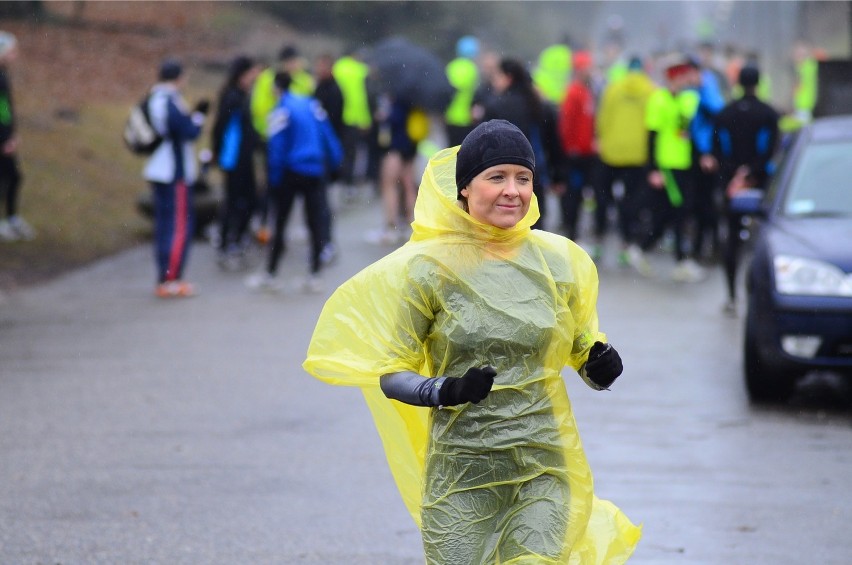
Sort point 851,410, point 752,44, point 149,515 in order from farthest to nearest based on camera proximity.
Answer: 1. point 752,44
2. point 851,410
3. point 149,515

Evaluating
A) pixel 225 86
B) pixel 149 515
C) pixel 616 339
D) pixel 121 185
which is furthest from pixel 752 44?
pixel 149 515

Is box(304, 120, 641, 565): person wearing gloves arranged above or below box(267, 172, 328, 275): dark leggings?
above

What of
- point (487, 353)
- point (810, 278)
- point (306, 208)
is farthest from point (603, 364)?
point (306, 208)

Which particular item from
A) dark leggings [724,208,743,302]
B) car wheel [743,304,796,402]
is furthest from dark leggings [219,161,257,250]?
car wheel [743,304,796,402]

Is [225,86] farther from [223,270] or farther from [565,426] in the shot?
[565,426]

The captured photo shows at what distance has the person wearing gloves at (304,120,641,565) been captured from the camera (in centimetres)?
402

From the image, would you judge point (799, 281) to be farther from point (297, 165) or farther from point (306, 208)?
point (306, 208)

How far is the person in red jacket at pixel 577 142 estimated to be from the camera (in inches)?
620

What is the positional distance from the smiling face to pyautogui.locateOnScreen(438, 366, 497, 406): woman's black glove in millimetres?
480

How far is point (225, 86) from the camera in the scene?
15.0m

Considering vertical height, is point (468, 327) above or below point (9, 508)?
above

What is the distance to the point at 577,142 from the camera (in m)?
15.9

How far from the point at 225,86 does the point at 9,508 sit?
886 cm

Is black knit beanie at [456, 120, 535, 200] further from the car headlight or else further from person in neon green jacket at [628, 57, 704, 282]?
person in neon green jacket at [628, 57, 704, 282]
